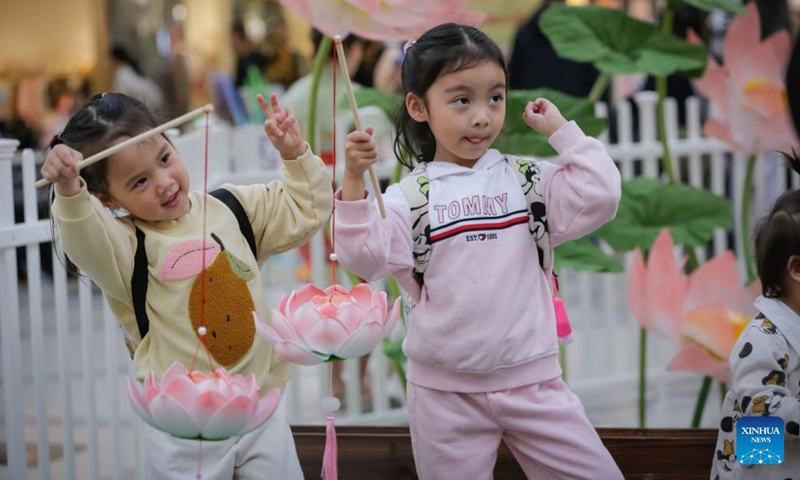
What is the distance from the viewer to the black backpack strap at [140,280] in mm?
2105

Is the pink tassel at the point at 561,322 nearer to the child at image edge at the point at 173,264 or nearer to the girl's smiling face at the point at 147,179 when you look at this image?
the child at image edge at the point at 173,264

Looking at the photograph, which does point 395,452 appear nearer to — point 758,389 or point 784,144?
point 758,389

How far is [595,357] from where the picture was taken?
498 cm

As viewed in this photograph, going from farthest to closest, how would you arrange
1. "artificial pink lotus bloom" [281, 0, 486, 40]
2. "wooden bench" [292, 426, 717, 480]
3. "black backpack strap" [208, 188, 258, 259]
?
"artificial pink lotus bloom" [281, 0, 486, 40]
"wooden bench" [292, 426, 717, 480]
"black backpack strap" [208, 188, 258, 259]

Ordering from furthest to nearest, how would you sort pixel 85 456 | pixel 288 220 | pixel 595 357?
pixel 595 357
pixel 85 456
pixel 288 220

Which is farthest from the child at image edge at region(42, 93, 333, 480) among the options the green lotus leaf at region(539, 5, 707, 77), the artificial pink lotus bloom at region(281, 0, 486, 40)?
the green lotus leaf at region(539, 5, 707, 77)

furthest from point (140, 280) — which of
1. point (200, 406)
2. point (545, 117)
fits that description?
point (545, 117)

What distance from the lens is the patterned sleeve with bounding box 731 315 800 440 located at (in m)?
1.99

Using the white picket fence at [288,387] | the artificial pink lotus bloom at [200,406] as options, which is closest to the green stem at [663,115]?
the white picket fence at [288,387]

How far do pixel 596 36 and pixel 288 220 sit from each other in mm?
1532

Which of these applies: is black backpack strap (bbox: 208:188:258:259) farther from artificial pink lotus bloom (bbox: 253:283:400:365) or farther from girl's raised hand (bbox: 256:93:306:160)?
artificial pink lotus bloom (bbox: 253:283:400:365)

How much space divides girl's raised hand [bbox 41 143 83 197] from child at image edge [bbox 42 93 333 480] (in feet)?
0.24

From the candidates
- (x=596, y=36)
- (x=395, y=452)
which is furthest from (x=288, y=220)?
(x=596, y=36)

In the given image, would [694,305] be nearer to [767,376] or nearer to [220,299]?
[767,376]
